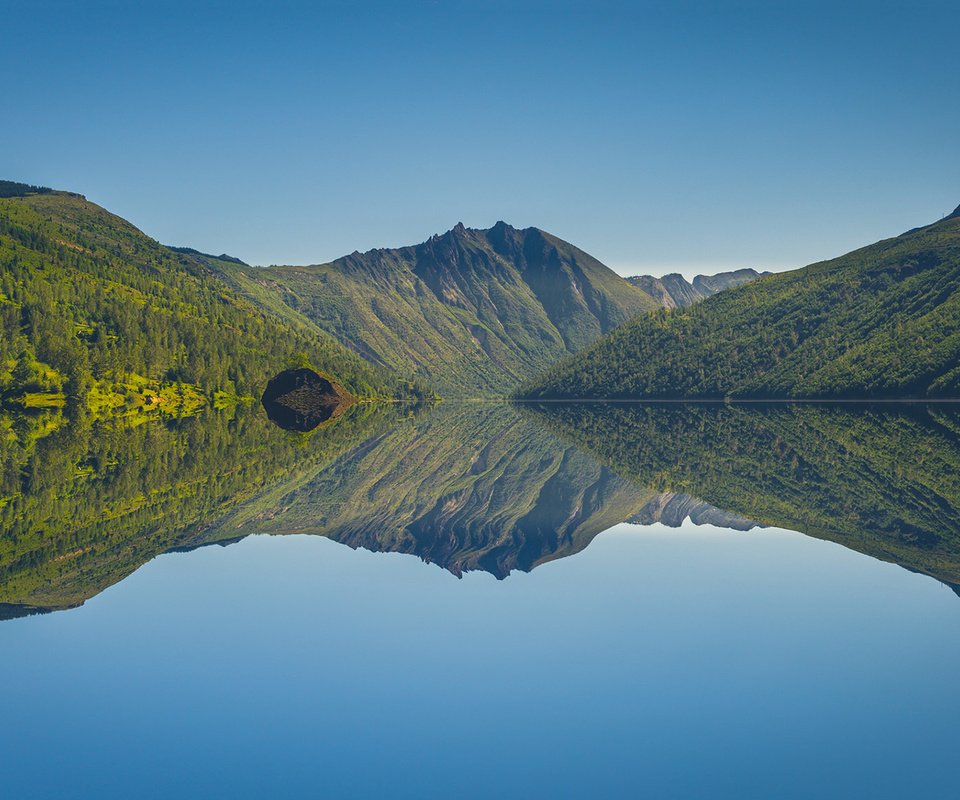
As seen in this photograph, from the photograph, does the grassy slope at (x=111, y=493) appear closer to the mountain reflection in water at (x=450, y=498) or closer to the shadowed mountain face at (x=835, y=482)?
the mountain reflection in water at (x=450, y=498)

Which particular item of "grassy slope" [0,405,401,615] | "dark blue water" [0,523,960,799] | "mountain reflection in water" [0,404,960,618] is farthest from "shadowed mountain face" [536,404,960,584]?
"grassy slope" [0,405,401,615]

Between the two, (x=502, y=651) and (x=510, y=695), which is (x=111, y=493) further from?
(x=510, y=695)

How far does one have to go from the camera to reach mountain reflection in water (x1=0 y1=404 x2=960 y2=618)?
25859 mm

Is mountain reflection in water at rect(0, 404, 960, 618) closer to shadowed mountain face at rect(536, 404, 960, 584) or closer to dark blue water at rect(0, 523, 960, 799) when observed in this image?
shadowed mountain face at rect(536, 404, 960, 584)

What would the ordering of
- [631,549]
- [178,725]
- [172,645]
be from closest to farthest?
[178,725] < [172,645] < [631,549]

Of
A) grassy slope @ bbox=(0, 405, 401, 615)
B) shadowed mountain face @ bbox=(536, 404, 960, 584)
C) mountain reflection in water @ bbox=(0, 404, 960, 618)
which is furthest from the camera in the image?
shadowed mountain face @ bbox=(536, 404, 960, 584)

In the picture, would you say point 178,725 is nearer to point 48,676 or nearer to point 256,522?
point 48,676

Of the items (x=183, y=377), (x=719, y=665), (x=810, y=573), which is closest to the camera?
(x=719, y=665)

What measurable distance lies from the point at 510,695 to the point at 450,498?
28929 millimetres

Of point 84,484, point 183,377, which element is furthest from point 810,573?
point 183,377

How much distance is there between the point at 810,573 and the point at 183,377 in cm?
19321

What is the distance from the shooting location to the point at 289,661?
15.3 m

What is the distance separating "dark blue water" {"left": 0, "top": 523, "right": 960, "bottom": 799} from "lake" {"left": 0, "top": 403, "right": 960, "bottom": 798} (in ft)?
0.18

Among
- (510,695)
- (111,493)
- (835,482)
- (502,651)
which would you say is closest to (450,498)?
(111,493)
